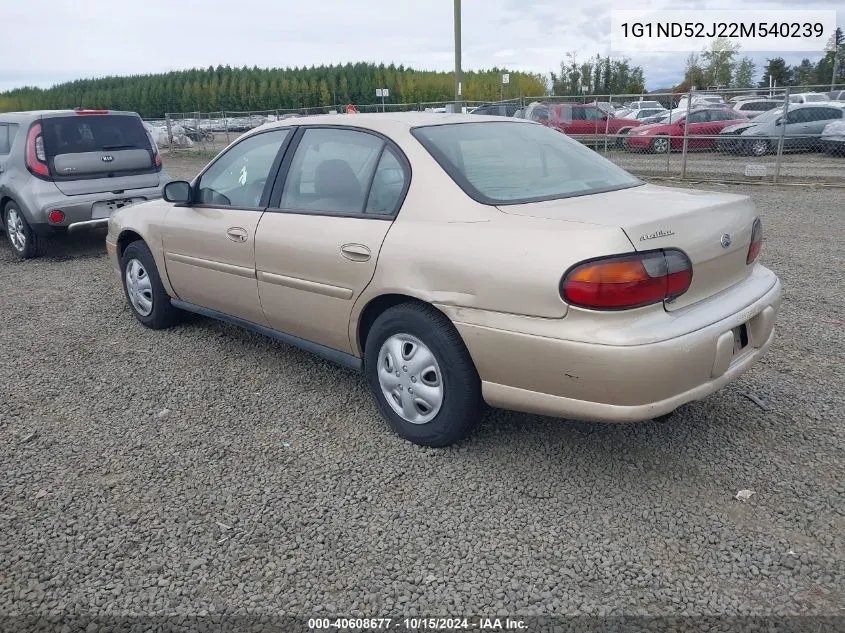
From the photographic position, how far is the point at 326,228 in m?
3.59

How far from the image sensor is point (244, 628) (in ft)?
7.56

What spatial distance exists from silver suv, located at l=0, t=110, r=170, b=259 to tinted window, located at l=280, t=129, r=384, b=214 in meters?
4.64

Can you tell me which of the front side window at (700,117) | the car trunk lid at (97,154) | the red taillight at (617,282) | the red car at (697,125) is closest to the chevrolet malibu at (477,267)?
the red taillight at (617,282)

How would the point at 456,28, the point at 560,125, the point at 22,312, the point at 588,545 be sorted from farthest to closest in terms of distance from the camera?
the point at 560,125 → the point at 456,28 → the point at 22,312 → the point at 588,545

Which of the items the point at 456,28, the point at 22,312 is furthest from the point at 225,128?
the point at 22,312

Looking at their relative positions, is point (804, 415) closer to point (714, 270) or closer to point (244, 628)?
point (714, 270)

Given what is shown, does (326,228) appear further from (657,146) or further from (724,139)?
(657,146)

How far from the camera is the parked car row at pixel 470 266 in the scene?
2693mm

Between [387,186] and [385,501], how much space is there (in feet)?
4.90

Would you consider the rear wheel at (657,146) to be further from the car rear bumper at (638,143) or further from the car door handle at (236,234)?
the car door handle at (236,234)

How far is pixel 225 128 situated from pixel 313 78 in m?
54.8

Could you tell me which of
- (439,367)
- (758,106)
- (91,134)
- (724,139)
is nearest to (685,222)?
(439,367)

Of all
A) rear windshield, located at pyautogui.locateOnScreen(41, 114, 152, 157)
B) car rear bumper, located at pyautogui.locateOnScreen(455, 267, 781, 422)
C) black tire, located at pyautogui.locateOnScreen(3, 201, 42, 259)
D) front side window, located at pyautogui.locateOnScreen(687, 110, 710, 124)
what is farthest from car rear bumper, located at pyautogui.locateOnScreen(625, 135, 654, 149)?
car rear bumper, located at pyautogui.locateOnScreen(455, 267, 781, 422)

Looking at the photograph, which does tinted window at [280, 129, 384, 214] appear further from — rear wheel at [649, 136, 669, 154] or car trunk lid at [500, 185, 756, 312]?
rear wheel at [649, 136, 669, 154]
